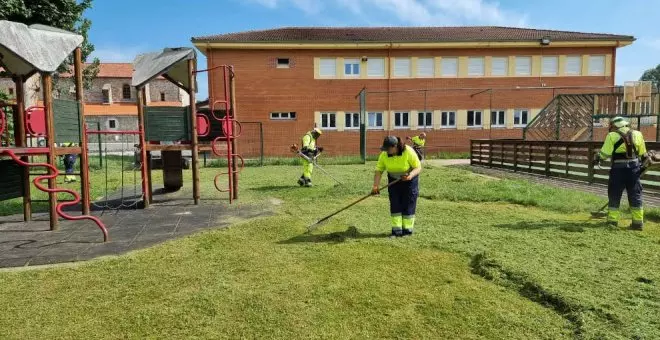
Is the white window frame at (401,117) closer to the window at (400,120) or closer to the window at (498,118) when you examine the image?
the window at (400,120)

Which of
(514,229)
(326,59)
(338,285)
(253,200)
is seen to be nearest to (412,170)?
(514,229)

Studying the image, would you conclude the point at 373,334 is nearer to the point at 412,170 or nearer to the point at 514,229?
the point at 412,170

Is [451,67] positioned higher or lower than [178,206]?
higher

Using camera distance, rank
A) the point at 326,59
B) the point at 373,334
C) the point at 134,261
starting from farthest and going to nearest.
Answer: the point at 326,59
the point at 134,261
the point at 373,334

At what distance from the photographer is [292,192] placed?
34.9 ft

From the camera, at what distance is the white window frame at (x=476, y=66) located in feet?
95.9

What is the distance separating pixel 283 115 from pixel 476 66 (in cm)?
1256

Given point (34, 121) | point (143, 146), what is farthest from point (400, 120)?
point (34, 121)

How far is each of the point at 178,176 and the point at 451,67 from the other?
22.2 metres

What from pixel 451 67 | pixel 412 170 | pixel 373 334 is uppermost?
pixel 451 67

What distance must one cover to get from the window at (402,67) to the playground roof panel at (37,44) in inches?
928

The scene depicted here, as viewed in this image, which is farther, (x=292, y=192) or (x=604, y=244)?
(x=292, y=192)

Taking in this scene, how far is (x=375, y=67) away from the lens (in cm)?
2881

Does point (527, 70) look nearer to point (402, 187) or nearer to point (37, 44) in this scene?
point (402, 187)
